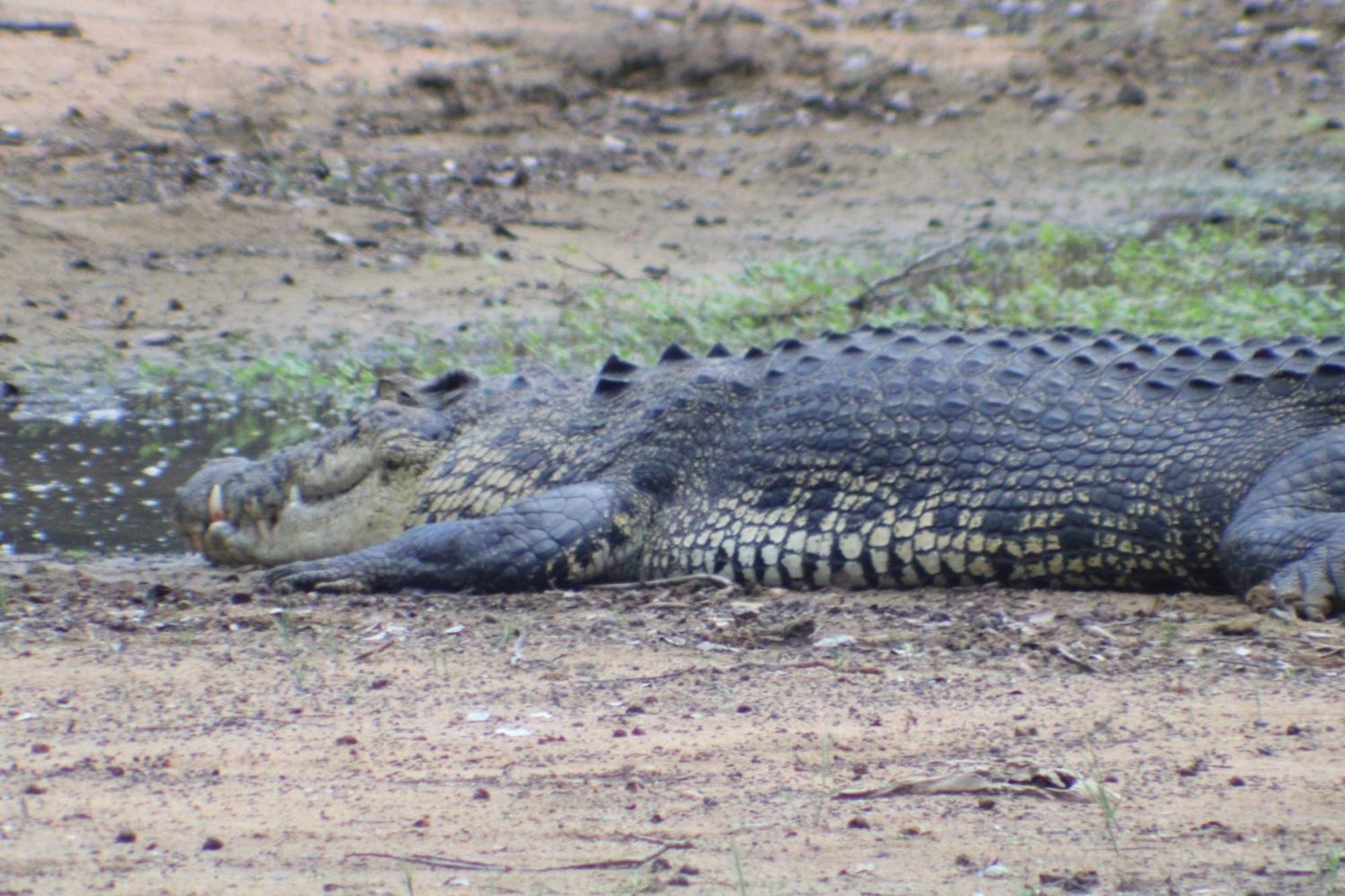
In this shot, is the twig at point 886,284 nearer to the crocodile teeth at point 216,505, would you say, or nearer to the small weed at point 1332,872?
the crocodile teeth at point 216,505

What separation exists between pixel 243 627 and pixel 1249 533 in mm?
2801

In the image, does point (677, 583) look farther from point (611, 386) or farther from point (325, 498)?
point (325, 498)

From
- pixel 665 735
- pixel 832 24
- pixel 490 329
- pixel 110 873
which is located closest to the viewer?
pixel 110 873

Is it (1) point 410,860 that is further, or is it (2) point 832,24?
(2) point 832,24

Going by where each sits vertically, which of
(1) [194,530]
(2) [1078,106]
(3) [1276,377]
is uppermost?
(2) [1078,106]

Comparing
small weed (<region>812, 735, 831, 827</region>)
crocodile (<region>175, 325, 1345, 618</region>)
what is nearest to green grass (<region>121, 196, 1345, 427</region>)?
crocodile (<region>175, 325, 1345, 618</region>)

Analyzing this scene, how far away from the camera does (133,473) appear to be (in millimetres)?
7109

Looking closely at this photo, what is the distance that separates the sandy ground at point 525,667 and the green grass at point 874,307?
1.19 feet

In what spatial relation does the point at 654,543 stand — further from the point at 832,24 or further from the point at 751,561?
the point at 832,24

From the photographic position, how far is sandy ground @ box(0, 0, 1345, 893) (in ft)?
9.04

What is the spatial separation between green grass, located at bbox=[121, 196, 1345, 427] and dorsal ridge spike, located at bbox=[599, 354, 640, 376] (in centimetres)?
206

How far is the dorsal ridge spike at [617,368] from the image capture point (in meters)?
5.70

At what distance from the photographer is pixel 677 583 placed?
16.8 feet

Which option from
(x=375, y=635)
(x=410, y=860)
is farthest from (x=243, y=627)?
(x=410, y=860)
